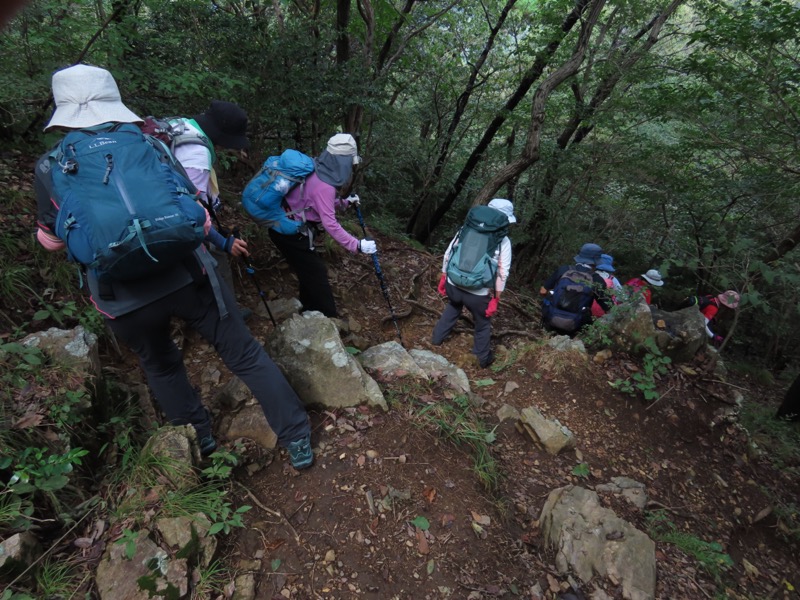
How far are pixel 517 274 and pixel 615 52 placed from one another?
5899 millimetres

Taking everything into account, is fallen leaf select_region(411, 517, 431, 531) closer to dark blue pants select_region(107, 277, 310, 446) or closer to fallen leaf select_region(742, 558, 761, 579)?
dark blue pants select_region(107, 277, 310, 446)

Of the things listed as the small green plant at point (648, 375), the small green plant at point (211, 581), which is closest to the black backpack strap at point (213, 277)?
the small green plant at point (211, 581)

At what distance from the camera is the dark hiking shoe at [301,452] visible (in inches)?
108

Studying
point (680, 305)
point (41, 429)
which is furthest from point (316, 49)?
point (680, 305)

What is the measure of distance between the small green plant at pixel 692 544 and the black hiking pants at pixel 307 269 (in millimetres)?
3764

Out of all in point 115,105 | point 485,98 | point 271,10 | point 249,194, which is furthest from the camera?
point 485,98

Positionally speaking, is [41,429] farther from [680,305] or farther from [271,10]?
[680,305]

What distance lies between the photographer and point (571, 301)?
18.7ft

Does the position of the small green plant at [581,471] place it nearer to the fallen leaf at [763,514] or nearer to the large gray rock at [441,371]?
the large gray rock at [441,371]

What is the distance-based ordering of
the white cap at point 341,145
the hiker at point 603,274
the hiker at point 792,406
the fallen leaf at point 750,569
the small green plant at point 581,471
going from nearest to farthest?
1. the fallen leaf at point 750,569
2. the small green plant at point 581,471
3. the white cap at point 341,145
4. the hiker at point 603,274
5. the hiker at point 792,406

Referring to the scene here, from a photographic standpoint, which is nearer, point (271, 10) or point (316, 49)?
point (316, 49)

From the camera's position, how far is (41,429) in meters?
2.28

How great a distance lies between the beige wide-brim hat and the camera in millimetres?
2088

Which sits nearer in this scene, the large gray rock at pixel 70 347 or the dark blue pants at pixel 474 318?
the large gray rock at pixel 70 347
